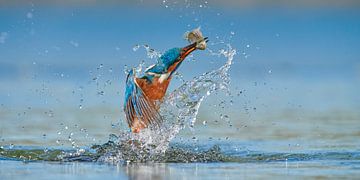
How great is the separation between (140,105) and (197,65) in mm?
10357

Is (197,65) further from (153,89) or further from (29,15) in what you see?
(153,89)

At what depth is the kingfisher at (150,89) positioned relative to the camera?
10.6 m

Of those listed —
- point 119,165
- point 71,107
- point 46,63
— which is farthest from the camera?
point 46,63

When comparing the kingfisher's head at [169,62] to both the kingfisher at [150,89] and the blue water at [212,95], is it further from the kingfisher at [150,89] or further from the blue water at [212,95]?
the blue water at [212,95]

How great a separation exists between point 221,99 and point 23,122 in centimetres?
370

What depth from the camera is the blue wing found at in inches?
417

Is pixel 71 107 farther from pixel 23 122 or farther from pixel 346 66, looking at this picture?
pixel 346 66

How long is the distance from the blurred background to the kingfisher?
479mm

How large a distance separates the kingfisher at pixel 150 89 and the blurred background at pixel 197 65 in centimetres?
48

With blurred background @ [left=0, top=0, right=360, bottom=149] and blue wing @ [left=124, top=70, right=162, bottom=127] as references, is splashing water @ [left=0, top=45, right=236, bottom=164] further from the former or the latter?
blurred background @ [left=0, top=0, right=360, bottom=149]

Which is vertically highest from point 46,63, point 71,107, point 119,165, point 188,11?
point 188,11

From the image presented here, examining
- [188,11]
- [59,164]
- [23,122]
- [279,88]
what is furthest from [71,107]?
[188,11]

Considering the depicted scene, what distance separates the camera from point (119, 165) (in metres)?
10.2

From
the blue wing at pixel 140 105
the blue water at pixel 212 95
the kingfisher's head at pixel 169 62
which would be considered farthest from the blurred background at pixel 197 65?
the blue wing at pixel 140 105
